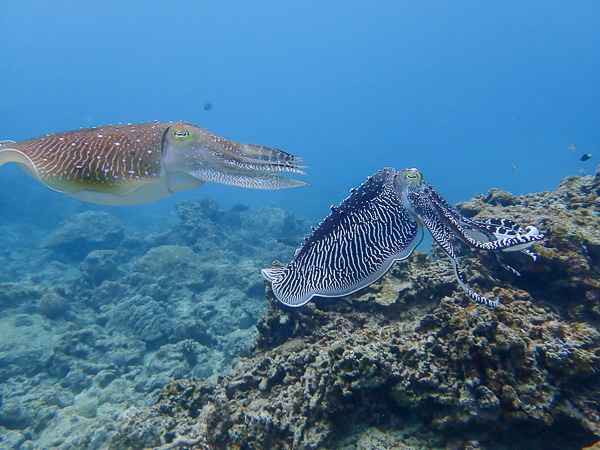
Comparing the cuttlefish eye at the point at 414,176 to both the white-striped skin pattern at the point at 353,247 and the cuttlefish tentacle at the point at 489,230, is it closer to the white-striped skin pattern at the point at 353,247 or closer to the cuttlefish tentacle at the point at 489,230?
the cuttlefish tentacle at the point at 489,230

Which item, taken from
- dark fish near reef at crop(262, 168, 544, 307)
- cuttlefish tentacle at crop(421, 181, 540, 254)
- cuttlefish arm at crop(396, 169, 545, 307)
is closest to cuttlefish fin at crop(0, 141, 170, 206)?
dark fish near reef at crop(262, 168, 544, 307)

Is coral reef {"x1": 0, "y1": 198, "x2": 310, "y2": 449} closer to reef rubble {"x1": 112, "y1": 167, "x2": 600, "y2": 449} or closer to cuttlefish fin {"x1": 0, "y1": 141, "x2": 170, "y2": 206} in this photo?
reef rubble {"x1": 112, "y1": 167, "x2": 600, "y2": 449}

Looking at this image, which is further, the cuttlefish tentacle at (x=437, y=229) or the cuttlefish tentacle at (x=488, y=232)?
the cuttlefish tentacle at (x=437, y=229)

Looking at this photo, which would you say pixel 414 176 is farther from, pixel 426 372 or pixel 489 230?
pixel 426 372

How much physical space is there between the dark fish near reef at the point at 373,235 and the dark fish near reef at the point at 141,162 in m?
1.06

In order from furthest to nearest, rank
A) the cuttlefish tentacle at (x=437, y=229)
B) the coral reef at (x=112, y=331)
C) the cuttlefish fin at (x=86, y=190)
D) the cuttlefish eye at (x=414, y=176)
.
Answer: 1. the coral reef at (x=112, y=331)
2. the cuttlefish eye at (x=414, y=176)
3. the cuttlefish tentacle at (x=437, y=229)
4. the cuttlefish fin at (x=86, y=190)

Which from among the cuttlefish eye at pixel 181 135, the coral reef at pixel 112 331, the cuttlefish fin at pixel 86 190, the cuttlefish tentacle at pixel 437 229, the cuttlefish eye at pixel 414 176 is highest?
the cuttlefish eye at pixel 414 176

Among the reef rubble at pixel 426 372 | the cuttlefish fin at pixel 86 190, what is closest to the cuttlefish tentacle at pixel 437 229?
the reef rubble at pixel 426 372

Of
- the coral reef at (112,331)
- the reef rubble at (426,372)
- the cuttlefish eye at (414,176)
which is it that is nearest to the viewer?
the reef rubble at (426,372)

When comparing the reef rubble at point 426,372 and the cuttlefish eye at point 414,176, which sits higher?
the cuttlefish eye at point 414,176

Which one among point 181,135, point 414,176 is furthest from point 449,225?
point 181,135

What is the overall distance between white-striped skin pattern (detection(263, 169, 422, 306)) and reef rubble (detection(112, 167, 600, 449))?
688 millimetres

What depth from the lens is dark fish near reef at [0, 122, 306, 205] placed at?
3201mm

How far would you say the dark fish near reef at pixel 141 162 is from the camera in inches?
126
